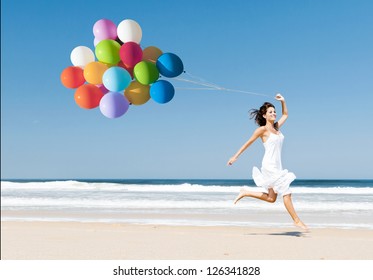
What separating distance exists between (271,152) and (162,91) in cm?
184

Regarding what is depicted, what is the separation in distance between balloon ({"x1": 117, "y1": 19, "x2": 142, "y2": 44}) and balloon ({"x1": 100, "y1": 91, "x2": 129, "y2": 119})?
3.07 feet

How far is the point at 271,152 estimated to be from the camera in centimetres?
577

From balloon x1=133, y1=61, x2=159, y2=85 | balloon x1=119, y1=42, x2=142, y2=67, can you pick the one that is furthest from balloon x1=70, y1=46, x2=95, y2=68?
balloon x1=133, y1=61, x2=159, y2=85

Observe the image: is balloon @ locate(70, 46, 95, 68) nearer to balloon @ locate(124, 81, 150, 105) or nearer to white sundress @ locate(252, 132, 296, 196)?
balloon @ locate(124, 81, 150, 105)

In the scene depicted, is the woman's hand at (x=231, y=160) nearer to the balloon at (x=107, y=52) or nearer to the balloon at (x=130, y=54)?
the balloon at (x=130, y=54)

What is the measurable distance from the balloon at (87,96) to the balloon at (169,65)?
990mm

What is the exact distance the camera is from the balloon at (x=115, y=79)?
6484mm

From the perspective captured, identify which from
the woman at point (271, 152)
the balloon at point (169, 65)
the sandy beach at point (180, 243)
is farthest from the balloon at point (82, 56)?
the woman at point (271, 152)

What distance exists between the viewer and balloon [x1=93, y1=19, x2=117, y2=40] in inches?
285

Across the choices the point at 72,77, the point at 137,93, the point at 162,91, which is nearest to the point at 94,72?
the point at 72,77

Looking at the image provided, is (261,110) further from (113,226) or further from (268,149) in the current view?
(113,226)
